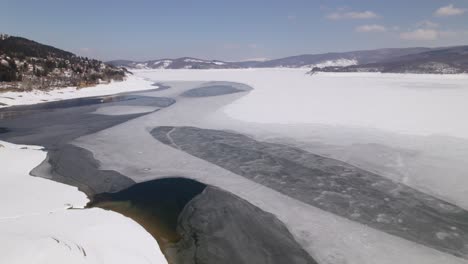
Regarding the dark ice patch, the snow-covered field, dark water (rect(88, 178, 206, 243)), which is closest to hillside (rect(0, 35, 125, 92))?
the snow-covered field

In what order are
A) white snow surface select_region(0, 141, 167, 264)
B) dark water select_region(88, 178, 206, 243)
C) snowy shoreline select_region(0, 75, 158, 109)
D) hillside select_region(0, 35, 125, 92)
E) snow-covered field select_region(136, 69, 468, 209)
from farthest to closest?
hillside select_region(0, 35, 125, 92) < snowy shoreline select_region(0, 75, 158, 109) < snow-covered field select_region(136, 69, 468, 209) < dark water select_region(88, 178, 206, 243) < white snow surface select_region(0, 141, 167, 264)

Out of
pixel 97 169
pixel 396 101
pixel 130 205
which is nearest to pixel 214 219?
pixel 130 205

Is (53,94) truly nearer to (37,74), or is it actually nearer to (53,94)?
(53,94)

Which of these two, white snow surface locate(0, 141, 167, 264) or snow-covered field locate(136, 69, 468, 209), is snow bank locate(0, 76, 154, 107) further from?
white snow surface locate(0, 141, 167, 264)

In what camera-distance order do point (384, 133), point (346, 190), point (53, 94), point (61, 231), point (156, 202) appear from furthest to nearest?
1. point (53, 94)
2. point (384, 133)
3. point (346, 190)
4. point (156, 202)
5. point (61, 231)

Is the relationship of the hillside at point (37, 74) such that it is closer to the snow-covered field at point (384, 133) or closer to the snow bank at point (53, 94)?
the snow bank at point (53, 94)

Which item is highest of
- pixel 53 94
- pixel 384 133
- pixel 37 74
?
pixel 37 74

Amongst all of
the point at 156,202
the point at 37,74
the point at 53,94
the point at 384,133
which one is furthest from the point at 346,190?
the point at 37,74

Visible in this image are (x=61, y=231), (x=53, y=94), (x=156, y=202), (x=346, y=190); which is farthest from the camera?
(x=53, y=94)
